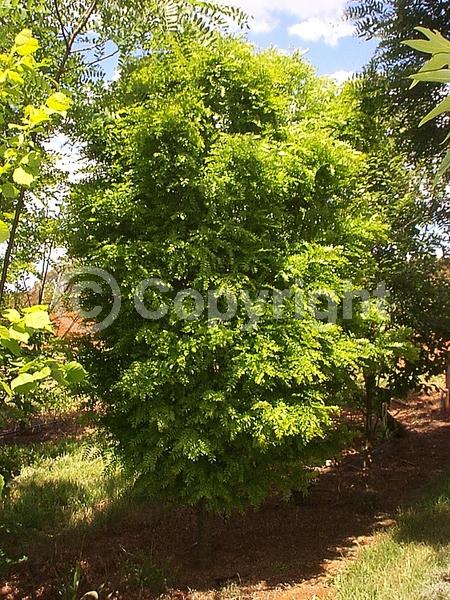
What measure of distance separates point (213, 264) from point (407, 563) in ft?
9.44

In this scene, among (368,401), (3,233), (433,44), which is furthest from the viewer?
(368,401)

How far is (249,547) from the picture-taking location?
5859mm

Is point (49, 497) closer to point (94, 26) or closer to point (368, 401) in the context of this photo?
point (368, 401)

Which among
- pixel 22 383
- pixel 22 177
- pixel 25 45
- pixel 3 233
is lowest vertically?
pixel 22 383

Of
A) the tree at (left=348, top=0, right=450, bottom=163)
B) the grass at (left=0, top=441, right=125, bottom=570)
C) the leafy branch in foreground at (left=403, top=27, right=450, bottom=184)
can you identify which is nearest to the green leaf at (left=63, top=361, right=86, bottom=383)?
the leafy branch in foreground at (left=403, top=27, right=450, bottom=184)

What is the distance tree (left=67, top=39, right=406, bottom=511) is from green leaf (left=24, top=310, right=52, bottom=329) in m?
2.95

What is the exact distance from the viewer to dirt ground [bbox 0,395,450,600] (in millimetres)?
4949

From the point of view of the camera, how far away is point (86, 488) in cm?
777

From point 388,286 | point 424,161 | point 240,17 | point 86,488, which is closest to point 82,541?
point 86,488

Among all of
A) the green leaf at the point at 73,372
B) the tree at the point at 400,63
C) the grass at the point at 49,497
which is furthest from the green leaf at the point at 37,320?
the tree at the point at 400,63

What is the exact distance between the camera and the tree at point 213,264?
4.50 m

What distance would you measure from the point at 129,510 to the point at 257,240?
4.04 metres

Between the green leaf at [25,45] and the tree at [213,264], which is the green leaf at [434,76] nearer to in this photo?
the green leaf at [25,45]

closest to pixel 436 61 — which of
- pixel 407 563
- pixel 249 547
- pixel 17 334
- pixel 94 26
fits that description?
pixel 17 334
